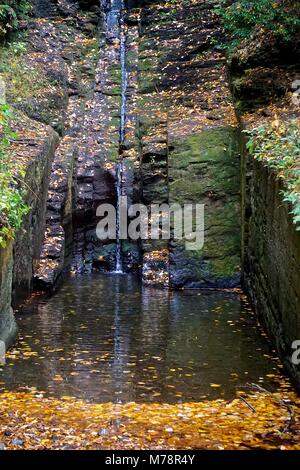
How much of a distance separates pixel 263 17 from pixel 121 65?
5999 millimetres

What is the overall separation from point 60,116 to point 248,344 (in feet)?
31.6

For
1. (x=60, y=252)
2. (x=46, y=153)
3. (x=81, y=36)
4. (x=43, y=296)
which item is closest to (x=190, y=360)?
(x=43, y=296)

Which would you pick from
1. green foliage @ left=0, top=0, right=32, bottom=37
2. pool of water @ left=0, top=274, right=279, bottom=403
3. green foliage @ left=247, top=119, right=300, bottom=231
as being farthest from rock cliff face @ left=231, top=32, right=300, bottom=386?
green foliage @ left=0, top=0, right=32, bottom=37

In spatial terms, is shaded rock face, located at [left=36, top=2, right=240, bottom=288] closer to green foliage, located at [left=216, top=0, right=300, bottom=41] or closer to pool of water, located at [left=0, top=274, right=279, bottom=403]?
pool of water, located at [left=0, top=274, right=279, bottom=403]

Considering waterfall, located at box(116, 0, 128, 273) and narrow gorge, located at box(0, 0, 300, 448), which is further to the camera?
waterfall, located at box(116, 0, 128, 273)

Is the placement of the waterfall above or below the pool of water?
above

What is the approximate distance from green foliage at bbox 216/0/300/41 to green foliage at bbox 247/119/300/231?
11.8 ft

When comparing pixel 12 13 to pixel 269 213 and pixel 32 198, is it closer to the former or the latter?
pixel 32 198

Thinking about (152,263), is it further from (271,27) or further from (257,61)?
(271,27)

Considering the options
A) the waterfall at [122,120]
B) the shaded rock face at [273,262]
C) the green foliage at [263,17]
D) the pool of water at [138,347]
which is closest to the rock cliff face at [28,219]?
the pool of water at [138,347]

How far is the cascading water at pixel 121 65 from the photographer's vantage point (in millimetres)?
15008

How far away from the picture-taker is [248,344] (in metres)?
9.09

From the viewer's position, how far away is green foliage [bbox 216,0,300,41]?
13523mm

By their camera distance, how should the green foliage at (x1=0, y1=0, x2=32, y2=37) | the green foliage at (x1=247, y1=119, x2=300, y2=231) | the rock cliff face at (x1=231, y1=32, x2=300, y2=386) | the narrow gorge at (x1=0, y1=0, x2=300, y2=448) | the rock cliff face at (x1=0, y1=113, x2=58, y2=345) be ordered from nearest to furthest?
the green foliage at (x1=247, y1=119, x2=300, y2=231) → the rock cliff face at (x1=231, y1=32, x2=300, y2=386) → the narrow gorge at (x1=0, y1=0, x2=300, y2=448) → the rock cliff face at (x1=0, y1=113, x2=58, y2=345) → the green foliage at (x1=0, y1=0, x2=32, y2=37)
